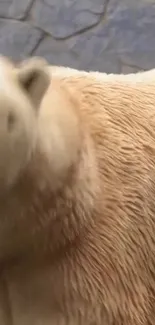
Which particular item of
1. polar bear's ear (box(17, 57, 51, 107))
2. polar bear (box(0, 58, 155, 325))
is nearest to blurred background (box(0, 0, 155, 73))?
polar bear (box(0, 58, 155, 325))

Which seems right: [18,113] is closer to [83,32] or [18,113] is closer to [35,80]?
[35,80]

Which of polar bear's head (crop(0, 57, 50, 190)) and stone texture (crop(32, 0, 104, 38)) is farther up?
stone texture (crop(32, 0, 104, 38))

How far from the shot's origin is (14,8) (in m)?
1.58

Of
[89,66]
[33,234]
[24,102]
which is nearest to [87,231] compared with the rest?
[33,234]

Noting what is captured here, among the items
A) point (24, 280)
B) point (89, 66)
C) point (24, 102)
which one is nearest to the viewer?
point (24, 102)

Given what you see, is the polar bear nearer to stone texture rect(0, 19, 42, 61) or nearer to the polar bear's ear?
the polar bear's ear

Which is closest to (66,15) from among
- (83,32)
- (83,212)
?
(83,32)

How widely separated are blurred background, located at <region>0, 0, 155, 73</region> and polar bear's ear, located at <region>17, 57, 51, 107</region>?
868 mm

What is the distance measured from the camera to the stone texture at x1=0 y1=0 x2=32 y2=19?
5.13 ft

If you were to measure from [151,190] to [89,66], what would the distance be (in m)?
0.74

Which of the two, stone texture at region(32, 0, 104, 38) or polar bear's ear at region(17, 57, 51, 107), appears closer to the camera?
polar bear's ear at region(17, 57, 51, 107)

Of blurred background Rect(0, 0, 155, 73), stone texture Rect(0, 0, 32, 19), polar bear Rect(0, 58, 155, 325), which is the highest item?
stone texture Rect(0, 0, 32, 19)

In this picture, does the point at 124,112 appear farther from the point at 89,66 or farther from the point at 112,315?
the point at 89,66

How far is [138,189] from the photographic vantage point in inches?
30.5
